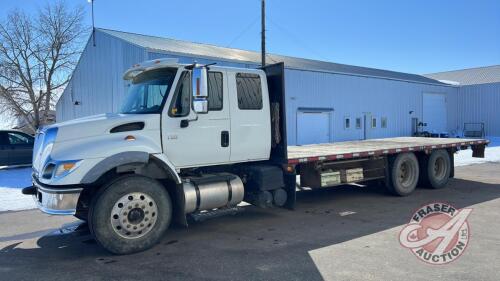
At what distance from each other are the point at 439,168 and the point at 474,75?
40788 millimetres

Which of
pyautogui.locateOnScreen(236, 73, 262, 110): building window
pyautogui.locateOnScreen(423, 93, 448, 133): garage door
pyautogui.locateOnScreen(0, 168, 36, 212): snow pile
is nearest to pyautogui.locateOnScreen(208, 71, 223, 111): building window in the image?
pyautogui.locateOnScreen(236, 73, 262, 110): building window

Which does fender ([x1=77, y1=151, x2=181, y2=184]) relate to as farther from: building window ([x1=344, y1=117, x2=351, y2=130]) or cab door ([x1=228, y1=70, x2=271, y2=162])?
building window ([x1=344, y1=117, x2=351, y2=130])

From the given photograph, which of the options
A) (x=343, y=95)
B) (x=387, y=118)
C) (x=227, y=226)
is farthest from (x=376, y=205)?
(x=387, y=118)

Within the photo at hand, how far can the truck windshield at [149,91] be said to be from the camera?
20.3 feet

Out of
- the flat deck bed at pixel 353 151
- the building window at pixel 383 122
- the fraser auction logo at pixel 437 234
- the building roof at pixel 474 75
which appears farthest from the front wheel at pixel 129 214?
the building roof at pixel 474 75

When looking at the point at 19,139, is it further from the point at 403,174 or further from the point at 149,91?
the point at 403,174

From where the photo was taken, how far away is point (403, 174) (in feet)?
32.6

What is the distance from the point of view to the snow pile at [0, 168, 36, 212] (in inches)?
374

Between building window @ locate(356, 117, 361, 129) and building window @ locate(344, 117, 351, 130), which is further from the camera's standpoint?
building window @ locate(356, 117, 361, 129)

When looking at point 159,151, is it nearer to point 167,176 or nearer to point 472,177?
point 167,176

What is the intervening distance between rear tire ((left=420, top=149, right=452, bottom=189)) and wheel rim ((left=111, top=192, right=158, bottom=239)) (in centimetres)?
724

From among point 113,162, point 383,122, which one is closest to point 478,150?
point 113,162

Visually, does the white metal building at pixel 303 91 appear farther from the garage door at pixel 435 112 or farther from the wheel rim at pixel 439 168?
the wheel rim at pixel 439 168

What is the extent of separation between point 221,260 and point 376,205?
4.46 meters
